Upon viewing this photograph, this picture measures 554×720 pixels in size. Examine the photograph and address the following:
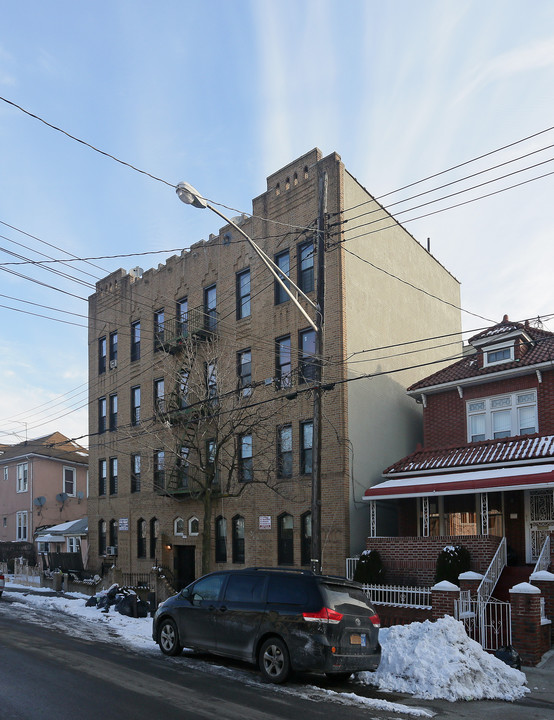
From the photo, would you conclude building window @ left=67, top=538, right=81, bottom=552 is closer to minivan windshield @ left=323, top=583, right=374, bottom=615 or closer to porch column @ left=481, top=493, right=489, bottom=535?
porch column @ left=481, top=493, right=489, bottom=535

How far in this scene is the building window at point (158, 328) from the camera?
29.1m

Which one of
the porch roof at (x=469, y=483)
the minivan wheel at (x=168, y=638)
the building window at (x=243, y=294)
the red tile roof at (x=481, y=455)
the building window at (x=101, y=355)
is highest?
the building window at (x=243, y=294)

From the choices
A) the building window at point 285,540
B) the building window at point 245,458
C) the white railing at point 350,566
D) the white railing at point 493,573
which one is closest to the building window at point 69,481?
the building window at point 245,458

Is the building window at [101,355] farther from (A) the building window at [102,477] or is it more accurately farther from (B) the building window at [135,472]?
(B) the building window at [135,472]

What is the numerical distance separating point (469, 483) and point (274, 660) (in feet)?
30.2

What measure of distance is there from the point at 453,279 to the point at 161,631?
2327 centimetres

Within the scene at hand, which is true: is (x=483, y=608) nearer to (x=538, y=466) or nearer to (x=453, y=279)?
(x=538, y=466)

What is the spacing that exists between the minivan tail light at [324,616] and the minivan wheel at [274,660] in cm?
65

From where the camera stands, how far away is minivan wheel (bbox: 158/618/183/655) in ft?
41.3

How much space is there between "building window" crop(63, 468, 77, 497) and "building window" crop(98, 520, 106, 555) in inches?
472

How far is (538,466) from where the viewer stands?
17.9 metres

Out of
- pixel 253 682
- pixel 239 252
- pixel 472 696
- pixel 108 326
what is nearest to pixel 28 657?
pixel 253 682

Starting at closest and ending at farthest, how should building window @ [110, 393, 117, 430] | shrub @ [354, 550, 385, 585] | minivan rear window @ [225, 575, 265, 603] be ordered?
minivan rear window @ [225, 575, 265, 603], shrub @ [354, 550, 385, 585], building window @ [110, 393, 117, 430]

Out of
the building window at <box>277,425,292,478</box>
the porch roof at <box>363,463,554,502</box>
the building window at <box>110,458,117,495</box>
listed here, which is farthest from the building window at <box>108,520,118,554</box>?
the porch roof at <box>363,463,554,502</box>
